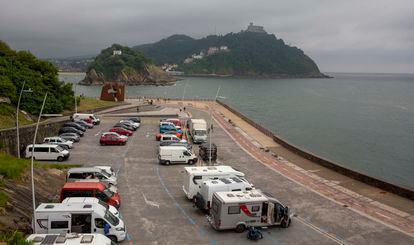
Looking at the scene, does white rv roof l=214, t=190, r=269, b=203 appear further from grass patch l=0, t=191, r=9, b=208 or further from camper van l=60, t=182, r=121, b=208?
grass patch l=0, t=191, r=9, b=208

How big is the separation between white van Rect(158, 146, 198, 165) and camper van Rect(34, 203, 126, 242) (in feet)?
52.9

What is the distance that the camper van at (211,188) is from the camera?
22406mm

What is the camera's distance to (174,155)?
115 ft

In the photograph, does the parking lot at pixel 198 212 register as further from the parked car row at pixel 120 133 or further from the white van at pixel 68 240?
the parked car row at pixel 120 133

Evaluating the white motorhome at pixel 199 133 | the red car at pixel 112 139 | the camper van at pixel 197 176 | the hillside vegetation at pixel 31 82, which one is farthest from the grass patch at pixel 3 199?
the hillside vegetation at pixel 31 82

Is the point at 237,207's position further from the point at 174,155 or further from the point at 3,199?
the point at 174,155

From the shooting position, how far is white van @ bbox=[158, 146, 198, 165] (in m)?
35.0

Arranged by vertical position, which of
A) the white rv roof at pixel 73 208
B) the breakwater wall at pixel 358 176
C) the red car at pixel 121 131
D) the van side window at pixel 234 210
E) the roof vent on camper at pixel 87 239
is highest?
the roof vent on camper at pixel 87 239

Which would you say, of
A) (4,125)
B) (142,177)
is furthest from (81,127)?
(142,177)

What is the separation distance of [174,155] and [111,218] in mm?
16573

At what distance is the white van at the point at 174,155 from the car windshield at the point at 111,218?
628 inches

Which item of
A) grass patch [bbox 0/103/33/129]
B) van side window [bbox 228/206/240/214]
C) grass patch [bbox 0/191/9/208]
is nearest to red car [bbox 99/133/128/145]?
grass patch [bbox 0/103/33/129]

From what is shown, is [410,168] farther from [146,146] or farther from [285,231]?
[285,231]

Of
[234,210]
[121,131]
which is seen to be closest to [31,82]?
[121,131]
